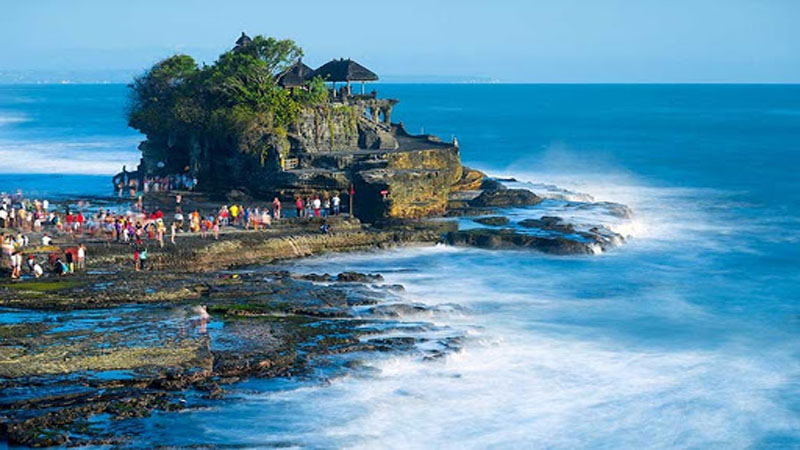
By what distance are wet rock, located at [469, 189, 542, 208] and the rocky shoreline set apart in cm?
1063

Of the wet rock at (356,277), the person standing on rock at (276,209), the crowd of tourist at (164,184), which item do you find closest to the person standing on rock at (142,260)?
the wet rock at (356,277)

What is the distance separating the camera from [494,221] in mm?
49500

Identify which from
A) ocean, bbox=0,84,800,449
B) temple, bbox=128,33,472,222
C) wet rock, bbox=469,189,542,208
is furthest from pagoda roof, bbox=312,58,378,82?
ocean, bbox=0,84,800,449

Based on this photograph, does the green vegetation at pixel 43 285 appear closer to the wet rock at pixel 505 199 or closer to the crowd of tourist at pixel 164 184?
the crowd of tourist at pixel 164 184

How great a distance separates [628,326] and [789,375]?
5984 millimetres

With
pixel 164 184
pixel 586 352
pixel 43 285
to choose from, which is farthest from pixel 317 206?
pixel 586 352

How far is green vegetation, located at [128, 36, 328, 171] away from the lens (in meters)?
51.7

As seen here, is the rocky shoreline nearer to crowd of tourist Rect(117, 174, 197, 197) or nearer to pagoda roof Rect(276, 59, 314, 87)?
crowd of tourist Rect(117, 174, 197, 197)

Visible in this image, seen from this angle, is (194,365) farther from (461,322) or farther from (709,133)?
(709,133)

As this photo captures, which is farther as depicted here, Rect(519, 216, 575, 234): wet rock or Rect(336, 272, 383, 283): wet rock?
Rect(519, 216, 575, 234): wet rock

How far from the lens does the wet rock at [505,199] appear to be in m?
54.9

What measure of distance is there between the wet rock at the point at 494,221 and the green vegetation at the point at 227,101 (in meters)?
10.5

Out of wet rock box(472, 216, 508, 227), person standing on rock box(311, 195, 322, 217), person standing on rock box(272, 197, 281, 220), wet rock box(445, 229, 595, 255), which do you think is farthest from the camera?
wet rock box(472, 216, 508, 227)

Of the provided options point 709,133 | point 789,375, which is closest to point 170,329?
point 789,375
